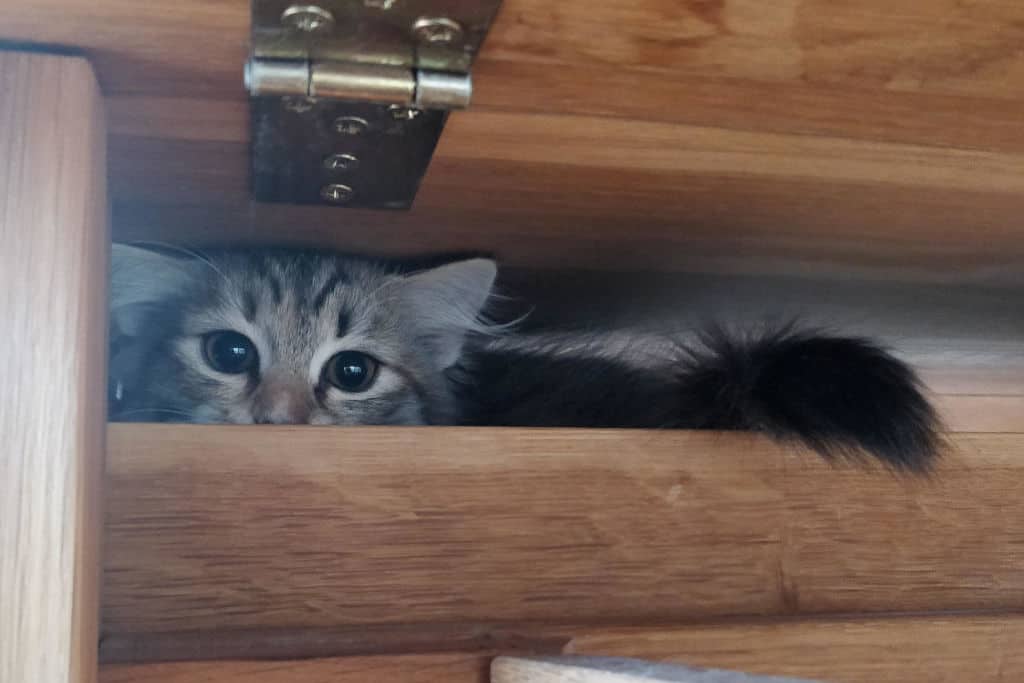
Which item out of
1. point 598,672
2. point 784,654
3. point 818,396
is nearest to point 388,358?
point 818,396

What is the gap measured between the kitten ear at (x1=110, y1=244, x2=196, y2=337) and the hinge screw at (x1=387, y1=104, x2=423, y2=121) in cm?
68

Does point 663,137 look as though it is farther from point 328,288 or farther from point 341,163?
point 328,288

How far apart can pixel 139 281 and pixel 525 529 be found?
2.84ft

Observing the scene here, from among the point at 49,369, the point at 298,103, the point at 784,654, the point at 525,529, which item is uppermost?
the point at 298,103

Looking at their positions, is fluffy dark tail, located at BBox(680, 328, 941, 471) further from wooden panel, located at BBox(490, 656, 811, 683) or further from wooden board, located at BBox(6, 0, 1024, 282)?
wooden panel, located at BBox(490, 656, 811, 683)

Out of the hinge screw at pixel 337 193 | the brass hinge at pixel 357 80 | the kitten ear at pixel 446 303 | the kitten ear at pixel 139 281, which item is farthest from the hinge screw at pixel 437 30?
the kitten ear at pixel 139 281

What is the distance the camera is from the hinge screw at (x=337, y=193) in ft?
3.17

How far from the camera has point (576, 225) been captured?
1.15m

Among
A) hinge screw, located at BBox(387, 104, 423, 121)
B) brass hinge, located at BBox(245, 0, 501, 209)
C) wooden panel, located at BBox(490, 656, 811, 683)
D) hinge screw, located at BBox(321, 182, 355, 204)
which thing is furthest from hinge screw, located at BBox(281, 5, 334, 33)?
wooden panel, located at BBox(490, 656, 811, 683)

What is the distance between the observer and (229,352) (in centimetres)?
148

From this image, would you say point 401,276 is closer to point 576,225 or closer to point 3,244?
point 576,225

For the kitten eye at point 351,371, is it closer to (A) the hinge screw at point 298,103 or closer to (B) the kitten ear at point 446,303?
(B) the kitten ear at point 446,303

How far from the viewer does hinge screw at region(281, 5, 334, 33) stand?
0.69 m

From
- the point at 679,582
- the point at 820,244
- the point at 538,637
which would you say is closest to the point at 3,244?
the point at 538,637
